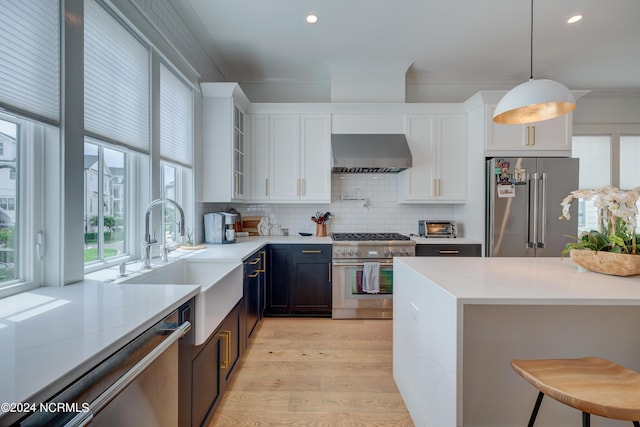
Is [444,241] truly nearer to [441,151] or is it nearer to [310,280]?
[441,151]

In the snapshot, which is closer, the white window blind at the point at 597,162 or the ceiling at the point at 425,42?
the ceiling at the point at 425,42

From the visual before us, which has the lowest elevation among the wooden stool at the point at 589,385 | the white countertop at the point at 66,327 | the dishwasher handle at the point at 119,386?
the wooden stool at the point at 589,385

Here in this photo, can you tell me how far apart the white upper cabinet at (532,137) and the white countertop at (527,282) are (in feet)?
6.03

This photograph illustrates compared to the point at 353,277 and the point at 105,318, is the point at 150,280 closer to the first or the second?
the point at 105,318

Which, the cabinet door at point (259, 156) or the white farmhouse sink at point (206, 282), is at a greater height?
the cabinet door at point (259, 156)

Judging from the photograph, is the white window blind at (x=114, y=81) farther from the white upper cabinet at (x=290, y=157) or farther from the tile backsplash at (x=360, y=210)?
the tile backsplash at (x=360, y=210)

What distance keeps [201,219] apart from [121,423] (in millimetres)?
2487

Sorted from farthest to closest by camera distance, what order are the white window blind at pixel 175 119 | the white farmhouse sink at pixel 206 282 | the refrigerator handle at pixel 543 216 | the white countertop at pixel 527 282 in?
the refrigerator handle at pixel 543 216 → the white window blind at pixel 175 119 → the white farmhouse sink at pixel 206 282 → the white countertop at pixel 527 282

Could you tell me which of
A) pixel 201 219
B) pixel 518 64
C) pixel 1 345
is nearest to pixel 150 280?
pixel 1 345

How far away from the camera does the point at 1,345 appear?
0.76m

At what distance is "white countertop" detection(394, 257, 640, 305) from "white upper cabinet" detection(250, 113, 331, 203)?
1.96 m

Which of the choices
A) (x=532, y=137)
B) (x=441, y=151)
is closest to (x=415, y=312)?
(x=441, y=151)

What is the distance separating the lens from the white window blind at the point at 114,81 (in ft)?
5.27

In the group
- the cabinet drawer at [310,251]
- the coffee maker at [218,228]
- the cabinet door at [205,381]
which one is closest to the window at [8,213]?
the cabinet door at [205,381]
